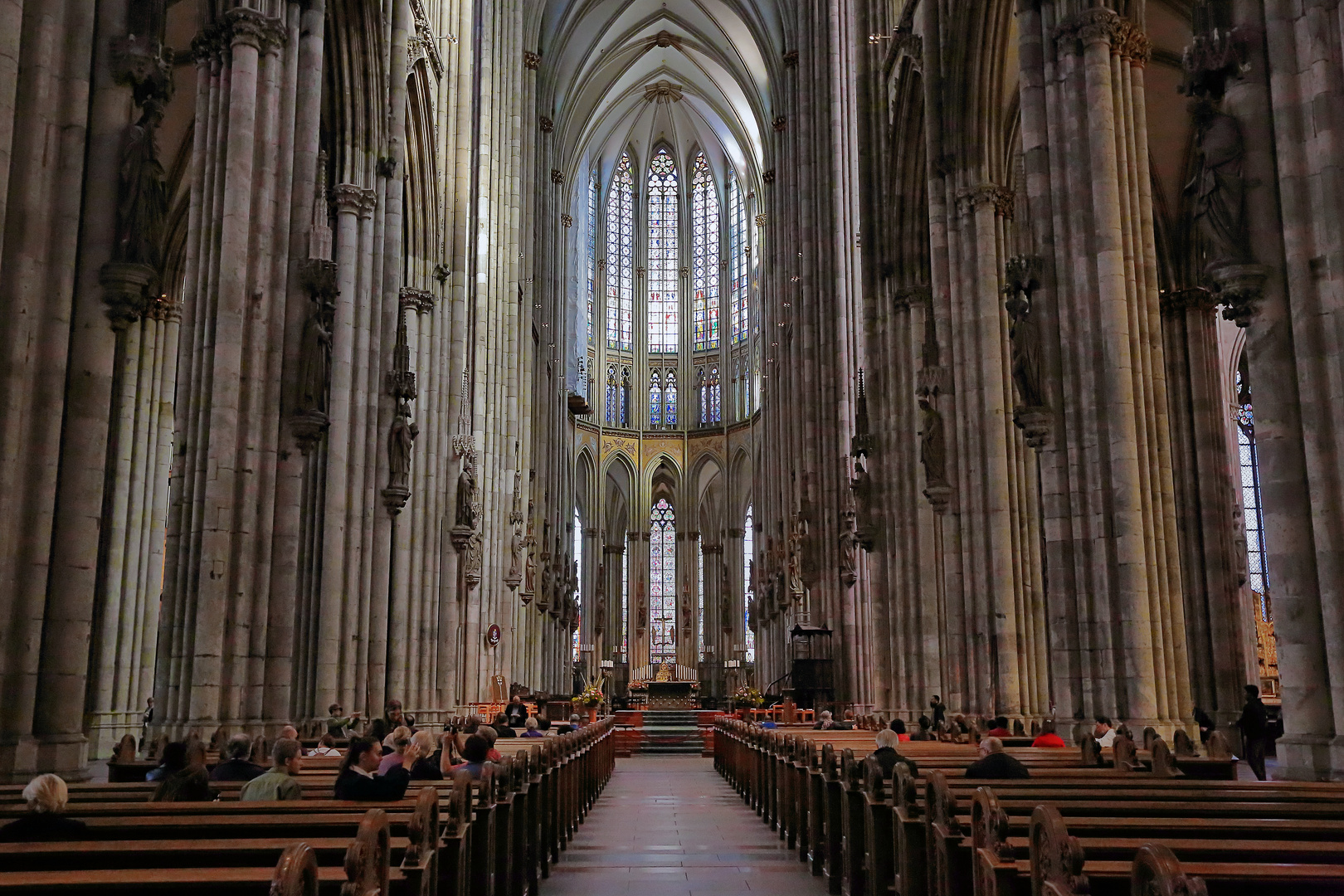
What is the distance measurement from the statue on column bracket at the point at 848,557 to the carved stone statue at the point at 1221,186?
754 inches

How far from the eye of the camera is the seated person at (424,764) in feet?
28.9

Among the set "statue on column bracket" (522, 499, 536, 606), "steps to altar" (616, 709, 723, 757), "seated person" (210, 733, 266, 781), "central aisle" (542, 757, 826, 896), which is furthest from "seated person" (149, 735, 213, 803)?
"statue on column bracket" (522, 499, 536, 606)

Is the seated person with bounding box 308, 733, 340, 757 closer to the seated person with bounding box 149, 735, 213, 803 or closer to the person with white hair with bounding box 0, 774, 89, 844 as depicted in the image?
the seated person with bounding box 149, 735, 213, 803

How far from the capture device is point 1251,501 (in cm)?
3120

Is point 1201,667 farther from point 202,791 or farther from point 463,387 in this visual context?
point 202,791

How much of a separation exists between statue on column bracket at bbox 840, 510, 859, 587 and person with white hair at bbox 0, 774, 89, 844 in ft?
79.8

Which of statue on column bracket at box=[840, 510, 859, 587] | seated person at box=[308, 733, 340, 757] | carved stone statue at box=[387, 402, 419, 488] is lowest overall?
seated person at box=[308, 733, 340, 757]

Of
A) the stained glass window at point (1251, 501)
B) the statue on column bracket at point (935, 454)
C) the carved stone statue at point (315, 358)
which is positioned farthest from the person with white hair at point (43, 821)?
the stained glass window at point (1251, 501)

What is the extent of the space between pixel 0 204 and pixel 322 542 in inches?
358

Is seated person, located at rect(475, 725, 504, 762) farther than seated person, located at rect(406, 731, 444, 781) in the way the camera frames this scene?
Yes

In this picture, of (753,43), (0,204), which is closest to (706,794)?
(0,204)

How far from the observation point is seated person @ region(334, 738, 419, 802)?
278 inches

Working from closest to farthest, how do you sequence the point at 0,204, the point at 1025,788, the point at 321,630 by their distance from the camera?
the point at 1025,788 → the point at 0,204 → the point at 321,630

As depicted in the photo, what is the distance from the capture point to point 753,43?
163 ft
